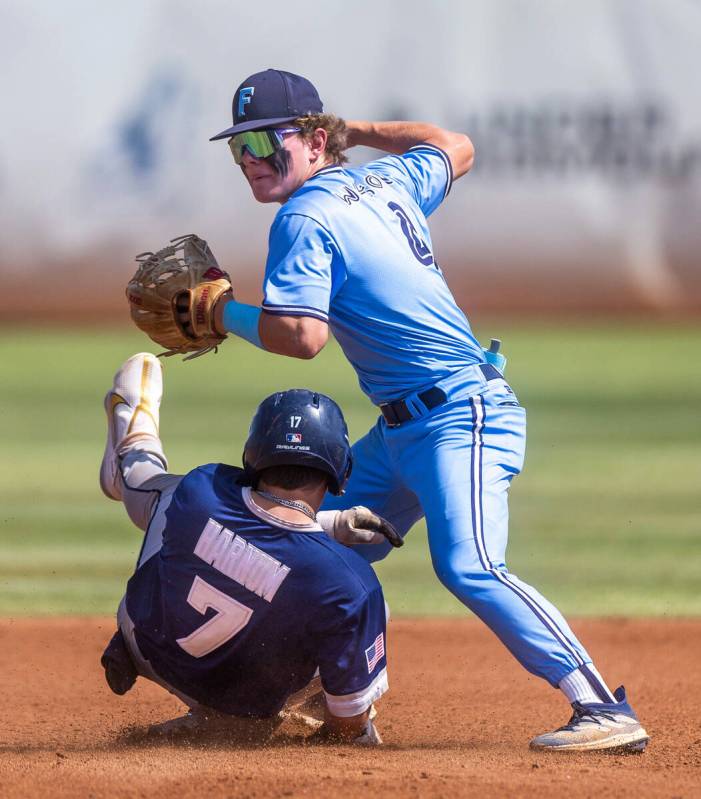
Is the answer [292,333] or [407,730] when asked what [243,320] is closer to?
[292,333]

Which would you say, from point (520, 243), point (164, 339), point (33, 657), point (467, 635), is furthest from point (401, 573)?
point (520, 243)

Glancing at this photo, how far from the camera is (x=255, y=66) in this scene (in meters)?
19.4

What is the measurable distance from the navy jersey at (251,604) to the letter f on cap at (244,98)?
122 centimetres

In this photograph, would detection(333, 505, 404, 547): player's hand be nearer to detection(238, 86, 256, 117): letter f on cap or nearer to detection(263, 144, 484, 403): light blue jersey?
detection(263, 144, 484, 403): light blue jersey

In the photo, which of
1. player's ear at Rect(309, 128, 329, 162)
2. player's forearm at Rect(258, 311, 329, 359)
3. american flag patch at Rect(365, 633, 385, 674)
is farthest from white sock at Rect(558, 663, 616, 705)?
player's ear at Rect(309, 128, 329, 162)

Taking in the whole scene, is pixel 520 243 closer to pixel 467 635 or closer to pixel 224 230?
pixel 224 230

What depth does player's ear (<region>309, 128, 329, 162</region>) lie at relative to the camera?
4.54 metres

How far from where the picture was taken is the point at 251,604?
3.89m

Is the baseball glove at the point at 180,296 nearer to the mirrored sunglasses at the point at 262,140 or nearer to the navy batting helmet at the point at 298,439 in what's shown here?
the mirrored sunglasses at the point at 262,140

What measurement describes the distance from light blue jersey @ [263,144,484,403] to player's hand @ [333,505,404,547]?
495 mm

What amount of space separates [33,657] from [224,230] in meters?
14.0

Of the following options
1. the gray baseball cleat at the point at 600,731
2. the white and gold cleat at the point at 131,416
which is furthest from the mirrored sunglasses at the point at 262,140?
the gray baseball cleat at the point at 600,731

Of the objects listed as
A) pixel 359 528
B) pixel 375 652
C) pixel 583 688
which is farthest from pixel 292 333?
pixel 583 688

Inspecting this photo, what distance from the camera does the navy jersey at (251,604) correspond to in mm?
3859
